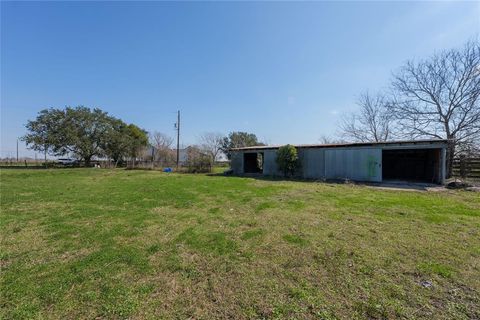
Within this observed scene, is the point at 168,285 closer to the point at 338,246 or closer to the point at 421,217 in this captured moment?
the point at 338,246

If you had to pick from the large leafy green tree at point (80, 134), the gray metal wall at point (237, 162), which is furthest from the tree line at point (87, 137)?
the gray metal wall at point (237, 162)

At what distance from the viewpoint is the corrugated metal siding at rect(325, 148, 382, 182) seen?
11383 millimetres

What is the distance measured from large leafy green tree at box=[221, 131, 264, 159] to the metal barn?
22.1 metres

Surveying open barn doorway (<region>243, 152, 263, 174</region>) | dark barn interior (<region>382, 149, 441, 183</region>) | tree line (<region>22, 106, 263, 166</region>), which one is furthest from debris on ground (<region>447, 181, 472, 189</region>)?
tree line (<region>22, 106, 263, 166</region>)

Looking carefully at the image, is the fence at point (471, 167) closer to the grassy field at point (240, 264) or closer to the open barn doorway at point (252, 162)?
the grassy field at point (240, 264)

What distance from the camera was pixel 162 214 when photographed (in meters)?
5.25

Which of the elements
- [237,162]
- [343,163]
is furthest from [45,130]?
[343,163]

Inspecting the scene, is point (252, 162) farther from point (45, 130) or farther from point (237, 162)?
point (45, 130)

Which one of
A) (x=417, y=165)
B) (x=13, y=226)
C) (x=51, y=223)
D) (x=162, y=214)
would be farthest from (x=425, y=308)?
(x=417, y=165)

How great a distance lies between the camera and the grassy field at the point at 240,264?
2.05 metres

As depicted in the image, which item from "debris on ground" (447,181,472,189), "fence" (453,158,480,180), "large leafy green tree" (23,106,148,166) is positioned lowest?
"debris on ground" (447,181,472,189)

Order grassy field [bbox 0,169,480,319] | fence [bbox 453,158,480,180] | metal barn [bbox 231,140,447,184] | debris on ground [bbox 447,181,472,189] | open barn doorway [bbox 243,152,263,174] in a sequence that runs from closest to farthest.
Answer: grassy field [bbox 0,169,480,319], debris on ground [bbox 447,181,472,189], metal barn [bbox 231,140,447,184], fence [bbox 453,158,480,180], open barn doorway [bbox 243,152,263,174]

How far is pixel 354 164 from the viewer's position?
1198cm

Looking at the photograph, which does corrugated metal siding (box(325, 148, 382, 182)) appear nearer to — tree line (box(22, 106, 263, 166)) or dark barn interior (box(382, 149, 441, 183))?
dark barn interior (box(382, 149, 441, 183))
